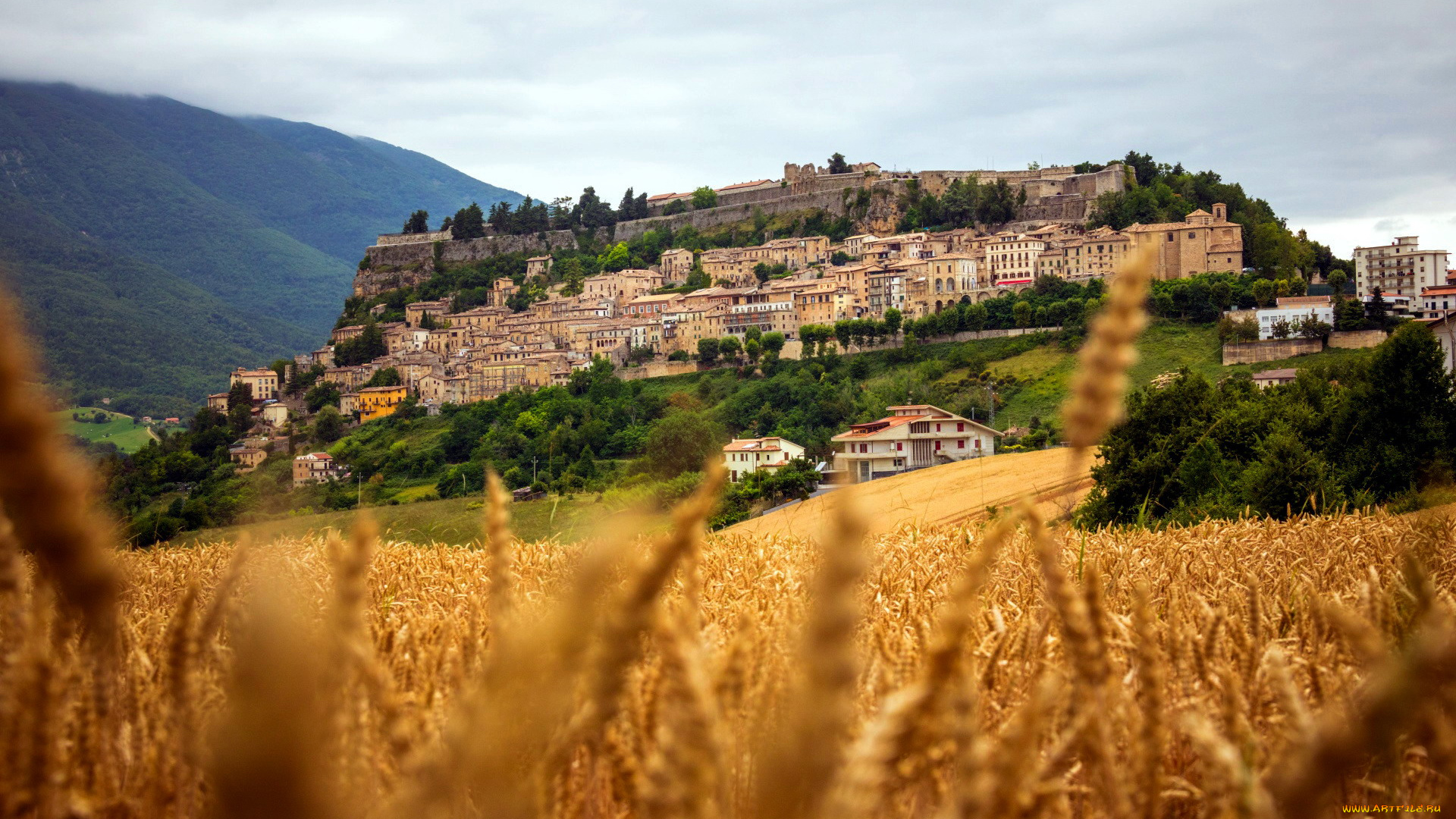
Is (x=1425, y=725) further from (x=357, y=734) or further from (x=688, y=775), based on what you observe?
(x=357, y=734)

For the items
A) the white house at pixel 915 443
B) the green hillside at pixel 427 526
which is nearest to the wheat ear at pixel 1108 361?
the green hillside at pixel 427 526

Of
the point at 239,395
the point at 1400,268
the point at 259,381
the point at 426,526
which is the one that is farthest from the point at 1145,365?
the point at 259,381

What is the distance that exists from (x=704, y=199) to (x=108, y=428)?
3668 inches

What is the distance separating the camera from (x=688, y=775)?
91 cm

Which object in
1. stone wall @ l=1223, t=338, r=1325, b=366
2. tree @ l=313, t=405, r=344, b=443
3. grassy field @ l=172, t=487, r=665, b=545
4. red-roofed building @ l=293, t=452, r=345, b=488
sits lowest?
red-roofed building @ l=293, t=452, r=345, b=488

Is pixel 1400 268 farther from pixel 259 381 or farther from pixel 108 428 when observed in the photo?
pixel 259 381

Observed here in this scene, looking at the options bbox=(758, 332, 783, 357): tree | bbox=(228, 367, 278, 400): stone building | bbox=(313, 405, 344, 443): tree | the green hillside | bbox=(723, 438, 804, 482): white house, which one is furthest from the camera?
bbox=(228, 367, 278, 400): stone building

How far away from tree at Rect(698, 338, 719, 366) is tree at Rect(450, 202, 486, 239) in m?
42.0

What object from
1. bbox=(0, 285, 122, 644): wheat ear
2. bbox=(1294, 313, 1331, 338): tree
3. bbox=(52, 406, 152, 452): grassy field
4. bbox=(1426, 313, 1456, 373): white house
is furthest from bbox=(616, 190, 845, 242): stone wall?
bbox=(0, 285, 122, 644): wheat ear

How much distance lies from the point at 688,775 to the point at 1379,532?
4706 mm

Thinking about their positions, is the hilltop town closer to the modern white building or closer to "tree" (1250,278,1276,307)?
"tree" (1250,278,1276,307)

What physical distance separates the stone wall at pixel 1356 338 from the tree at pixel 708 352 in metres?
36.5

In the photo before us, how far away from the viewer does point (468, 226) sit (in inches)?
4087

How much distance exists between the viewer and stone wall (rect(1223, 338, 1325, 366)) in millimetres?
51312
